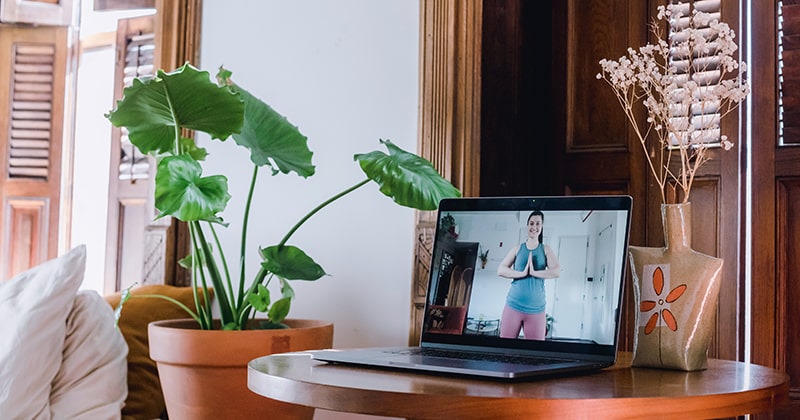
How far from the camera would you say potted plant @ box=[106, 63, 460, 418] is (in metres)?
1.75

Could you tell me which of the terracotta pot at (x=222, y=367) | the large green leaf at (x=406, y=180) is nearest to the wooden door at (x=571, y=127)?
the large green leaf at (x=406, y=180)

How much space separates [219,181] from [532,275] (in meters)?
0.72

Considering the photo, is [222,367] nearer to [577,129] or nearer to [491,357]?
[491,357]

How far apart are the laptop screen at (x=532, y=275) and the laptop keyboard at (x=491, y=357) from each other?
3 centimetres

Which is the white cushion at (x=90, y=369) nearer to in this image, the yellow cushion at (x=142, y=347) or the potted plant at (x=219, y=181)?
the yellow cushion at (x=142, y=347)

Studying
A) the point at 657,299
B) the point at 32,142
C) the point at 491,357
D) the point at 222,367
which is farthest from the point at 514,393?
the point at 32,142

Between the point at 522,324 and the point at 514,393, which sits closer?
the point at 514,393

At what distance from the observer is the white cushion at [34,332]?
194 centimetres

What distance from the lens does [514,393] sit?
3.18 ft

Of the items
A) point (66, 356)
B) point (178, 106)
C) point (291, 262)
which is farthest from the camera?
point (66, 356)

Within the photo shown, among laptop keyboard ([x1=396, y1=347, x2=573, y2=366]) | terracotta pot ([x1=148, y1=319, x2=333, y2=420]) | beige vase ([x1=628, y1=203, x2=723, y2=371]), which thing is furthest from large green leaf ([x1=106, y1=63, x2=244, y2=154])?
beige vase ([x1=628, y1=203, x2=723, y2=371])

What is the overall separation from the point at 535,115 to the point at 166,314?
109 cm

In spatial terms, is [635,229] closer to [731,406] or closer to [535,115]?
[535,115]

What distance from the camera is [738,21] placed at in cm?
206
